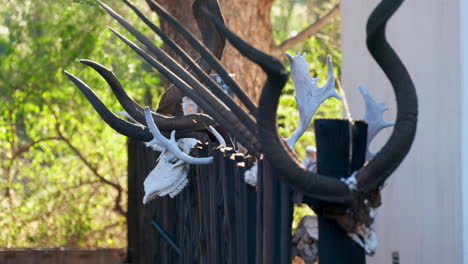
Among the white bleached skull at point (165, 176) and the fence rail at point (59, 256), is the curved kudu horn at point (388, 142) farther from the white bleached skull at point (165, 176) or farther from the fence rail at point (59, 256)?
the fence rail at point (59, 256)

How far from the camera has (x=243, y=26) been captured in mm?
10219

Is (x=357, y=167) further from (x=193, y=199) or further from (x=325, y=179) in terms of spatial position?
(x=193, y=199)

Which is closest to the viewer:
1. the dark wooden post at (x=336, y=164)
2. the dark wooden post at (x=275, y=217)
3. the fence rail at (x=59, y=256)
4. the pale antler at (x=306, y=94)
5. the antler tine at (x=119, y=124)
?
the dark wooden post at (x=336, y=164)

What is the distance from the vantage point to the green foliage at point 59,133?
498 inches

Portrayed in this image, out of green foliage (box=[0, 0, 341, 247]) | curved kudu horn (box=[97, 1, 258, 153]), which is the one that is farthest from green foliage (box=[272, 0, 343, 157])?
curved kudu horn (box=[97, 1, 258, 153])

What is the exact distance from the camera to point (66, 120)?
1318 cm

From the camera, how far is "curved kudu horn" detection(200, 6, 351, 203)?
101 inches

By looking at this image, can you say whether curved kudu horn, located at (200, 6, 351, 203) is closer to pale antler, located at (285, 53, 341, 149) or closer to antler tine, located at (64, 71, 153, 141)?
pale antler, located at (285, 53, 341, 149)

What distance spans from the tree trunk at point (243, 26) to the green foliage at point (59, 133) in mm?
2532

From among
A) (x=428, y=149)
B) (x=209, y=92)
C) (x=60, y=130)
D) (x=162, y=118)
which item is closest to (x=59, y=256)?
(x=60, y=130)

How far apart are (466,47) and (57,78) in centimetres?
867

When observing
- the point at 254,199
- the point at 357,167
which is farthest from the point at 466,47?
the point at 357,167

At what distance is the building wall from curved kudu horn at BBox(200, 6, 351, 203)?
109 inches

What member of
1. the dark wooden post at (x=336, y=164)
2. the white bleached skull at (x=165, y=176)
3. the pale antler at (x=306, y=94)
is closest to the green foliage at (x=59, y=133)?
the white bleached skull at (x=165, y=176)
